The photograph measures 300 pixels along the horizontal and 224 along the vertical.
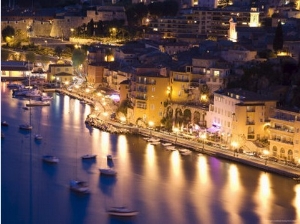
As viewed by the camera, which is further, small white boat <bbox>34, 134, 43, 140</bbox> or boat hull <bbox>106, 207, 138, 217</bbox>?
small white boat <bbox>34, 134, 43, 140</bbox>

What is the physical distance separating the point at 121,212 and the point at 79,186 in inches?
29.0

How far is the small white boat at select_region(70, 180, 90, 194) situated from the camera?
563 centimetres

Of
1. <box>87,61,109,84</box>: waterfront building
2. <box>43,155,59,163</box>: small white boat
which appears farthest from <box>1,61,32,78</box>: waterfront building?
<box>43,155,59,163</box>: small white boat

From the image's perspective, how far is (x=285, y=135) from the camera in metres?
6.73

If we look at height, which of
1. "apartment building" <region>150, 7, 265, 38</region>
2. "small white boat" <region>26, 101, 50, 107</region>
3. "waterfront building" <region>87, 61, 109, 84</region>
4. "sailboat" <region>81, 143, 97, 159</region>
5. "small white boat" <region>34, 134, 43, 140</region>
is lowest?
"sailboat" <region>81, 143, 97, 159</region>

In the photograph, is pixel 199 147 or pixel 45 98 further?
pixel 45 98

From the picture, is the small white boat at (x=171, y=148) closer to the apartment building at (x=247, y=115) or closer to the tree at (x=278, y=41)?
the apartment building at (x=247, y=115)

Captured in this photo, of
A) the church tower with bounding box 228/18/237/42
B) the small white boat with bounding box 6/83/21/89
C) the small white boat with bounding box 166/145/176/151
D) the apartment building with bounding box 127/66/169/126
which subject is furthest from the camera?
the church tower with bounding box 228/18/237/42

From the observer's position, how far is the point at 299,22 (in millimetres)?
10875

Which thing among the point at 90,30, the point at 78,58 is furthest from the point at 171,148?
the point at 90,30

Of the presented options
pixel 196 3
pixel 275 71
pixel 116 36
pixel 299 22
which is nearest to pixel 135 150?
pixel 275 71

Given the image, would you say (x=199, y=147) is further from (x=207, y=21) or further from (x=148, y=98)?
(x=207, y=21)

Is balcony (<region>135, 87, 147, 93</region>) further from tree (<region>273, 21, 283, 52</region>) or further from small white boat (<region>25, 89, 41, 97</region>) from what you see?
small white boat (<region>25, 89, 41, 97</region>)

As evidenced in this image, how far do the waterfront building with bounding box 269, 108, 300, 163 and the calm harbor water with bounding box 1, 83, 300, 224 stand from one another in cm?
37
